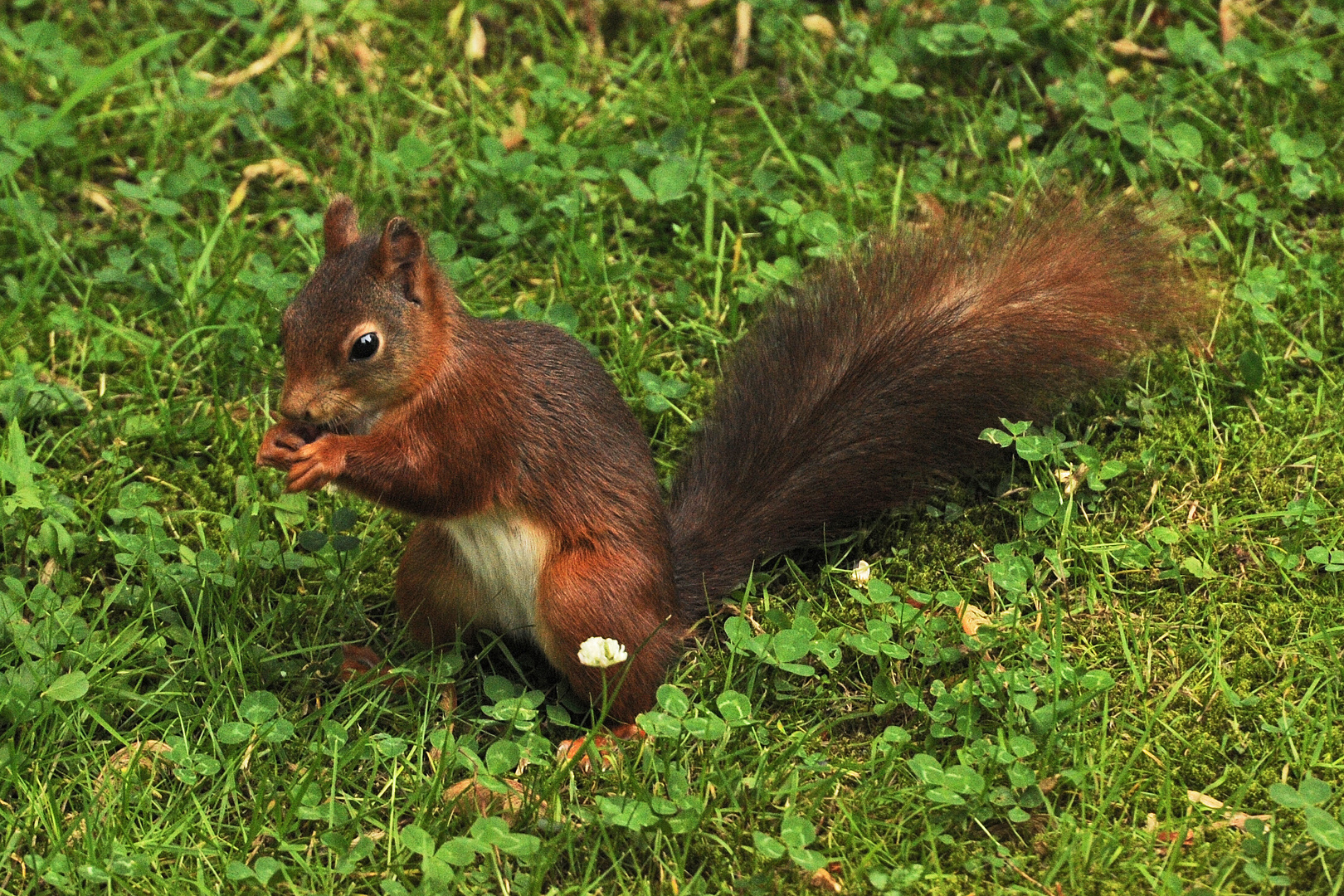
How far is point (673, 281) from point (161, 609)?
4.41 feet

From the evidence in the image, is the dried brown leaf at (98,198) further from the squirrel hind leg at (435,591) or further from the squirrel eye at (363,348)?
the squirrel eye at (363,348)

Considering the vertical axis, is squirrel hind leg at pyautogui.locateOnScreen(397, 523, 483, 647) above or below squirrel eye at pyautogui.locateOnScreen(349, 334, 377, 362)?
below

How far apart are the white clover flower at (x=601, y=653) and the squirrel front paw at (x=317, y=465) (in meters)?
0.47

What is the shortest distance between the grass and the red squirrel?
0.39 feet

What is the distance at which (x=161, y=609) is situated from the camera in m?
2.68

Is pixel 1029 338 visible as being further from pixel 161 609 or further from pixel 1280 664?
pixel 161 609

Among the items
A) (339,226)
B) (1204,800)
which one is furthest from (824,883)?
(339,226)

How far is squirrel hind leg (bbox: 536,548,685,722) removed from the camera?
249 centimetres

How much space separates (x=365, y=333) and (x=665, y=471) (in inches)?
32.8

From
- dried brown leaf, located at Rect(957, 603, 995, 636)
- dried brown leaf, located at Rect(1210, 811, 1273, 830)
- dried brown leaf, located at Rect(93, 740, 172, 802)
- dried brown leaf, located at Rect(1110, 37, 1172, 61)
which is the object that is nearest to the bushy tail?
dried brown leaf, located at Rect(957, 603, 995, 636)

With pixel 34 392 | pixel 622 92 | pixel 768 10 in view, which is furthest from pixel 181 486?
pixel 768 10

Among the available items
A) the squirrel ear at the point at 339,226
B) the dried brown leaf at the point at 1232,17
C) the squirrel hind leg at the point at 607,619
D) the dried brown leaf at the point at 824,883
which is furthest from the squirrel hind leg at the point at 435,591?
the dried brown leaf at the point at 1232,17

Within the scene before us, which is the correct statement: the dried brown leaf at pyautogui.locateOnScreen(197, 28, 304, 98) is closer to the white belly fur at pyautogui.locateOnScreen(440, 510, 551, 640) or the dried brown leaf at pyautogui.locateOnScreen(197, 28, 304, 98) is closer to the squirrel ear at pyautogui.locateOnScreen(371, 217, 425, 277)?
the squirrel ear at pyautogui.locateOnScreen(371, 217, 425, 277)

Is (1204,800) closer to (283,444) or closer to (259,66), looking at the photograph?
(283,444)
